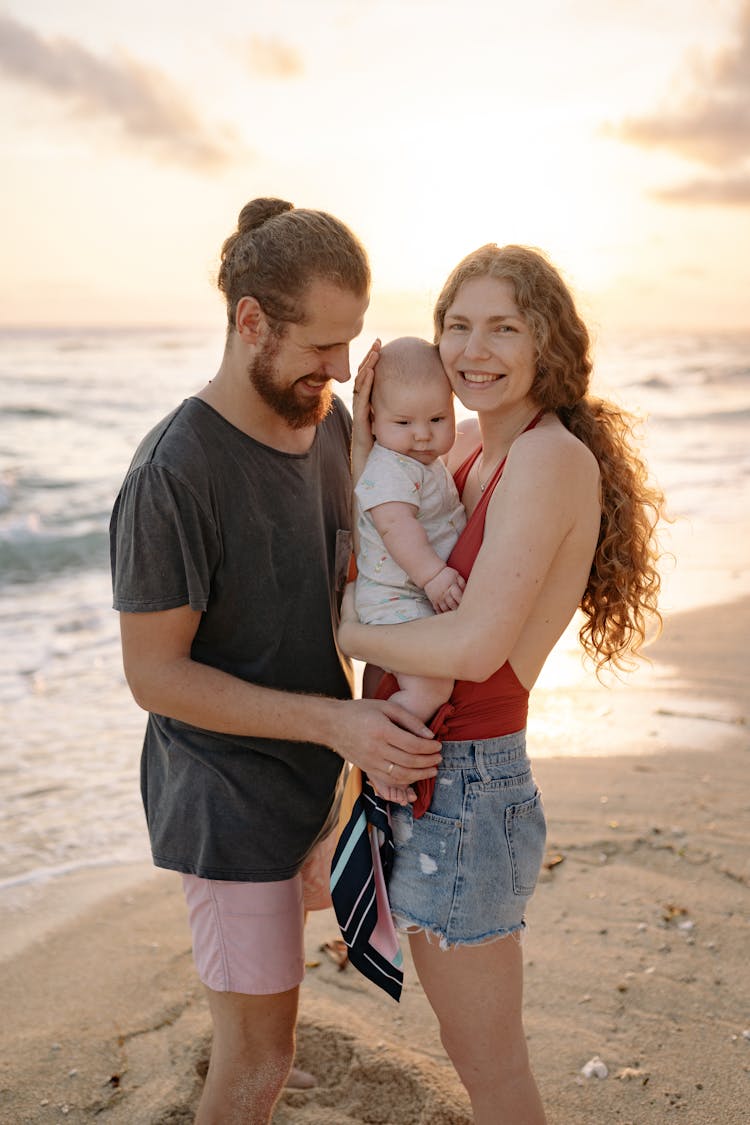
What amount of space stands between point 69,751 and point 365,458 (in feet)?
11.4

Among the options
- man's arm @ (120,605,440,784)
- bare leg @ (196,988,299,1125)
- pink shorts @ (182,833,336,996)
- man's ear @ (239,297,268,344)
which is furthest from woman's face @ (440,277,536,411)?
bare leg @ (196,988,299,1125)

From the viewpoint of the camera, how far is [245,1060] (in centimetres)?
252

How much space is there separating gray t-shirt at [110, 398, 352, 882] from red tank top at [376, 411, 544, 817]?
0.45 m

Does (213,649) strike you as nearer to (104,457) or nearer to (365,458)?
(365,458)

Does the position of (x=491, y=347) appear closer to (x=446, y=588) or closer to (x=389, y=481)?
(x=389, y=481)

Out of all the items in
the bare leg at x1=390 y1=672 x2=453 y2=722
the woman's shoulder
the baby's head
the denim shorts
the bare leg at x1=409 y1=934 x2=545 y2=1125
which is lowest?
the bare leg at x1=409 y1=934 x2=545 y2=1125

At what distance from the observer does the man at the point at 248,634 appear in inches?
94.9

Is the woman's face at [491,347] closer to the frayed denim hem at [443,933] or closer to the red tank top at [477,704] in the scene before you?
the red tank top at [477,704]

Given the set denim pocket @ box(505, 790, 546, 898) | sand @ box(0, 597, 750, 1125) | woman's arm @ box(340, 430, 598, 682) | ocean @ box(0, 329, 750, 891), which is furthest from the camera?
ocean @ box(0, 329, 750, 891)

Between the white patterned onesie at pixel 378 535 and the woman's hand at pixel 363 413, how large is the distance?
4 centimetres

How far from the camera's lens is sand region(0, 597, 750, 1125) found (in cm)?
304

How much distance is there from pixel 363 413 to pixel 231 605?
0.63 m

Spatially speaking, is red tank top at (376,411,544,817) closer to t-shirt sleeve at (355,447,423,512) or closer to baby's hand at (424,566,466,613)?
baby's hand at (424,566,466,613)

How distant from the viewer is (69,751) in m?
5.46
